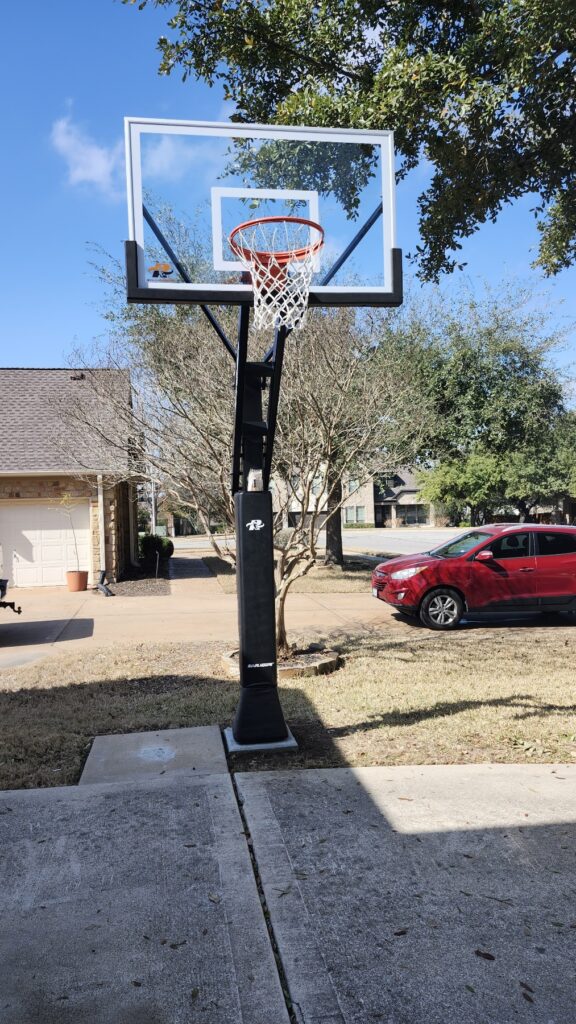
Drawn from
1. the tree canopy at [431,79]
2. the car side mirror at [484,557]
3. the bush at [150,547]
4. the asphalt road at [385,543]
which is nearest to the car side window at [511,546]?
the car side mirror at [484,557]

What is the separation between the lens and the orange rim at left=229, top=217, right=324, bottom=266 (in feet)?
18.2

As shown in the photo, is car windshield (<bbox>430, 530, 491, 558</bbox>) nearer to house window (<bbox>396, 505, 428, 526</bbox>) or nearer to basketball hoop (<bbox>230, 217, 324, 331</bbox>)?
basketball hoop (<bbox>230, 217, 324, 331</bbox>)

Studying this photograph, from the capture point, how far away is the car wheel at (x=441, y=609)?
10781mm

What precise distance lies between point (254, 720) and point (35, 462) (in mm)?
12953

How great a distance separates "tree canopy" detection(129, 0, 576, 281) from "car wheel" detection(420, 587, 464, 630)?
15.7ft

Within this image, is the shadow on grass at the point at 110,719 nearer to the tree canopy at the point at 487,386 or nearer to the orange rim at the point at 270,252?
the orange rim at the point at 270,252

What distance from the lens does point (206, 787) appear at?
4.70 meters

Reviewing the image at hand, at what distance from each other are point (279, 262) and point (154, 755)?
3.90 m

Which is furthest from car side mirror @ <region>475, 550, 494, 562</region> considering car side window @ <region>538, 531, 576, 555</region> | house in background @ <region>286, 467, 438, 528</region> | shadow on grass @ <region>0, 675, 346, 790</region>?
house in background @ <region>286, 467, 438, 528</region>

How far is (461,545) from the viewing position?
1149 cm

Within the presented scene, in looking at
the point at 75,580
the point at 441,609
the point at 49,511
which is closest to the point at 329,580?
the point at 75,580

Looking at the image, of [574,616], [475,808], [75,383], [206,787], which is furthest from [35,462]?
[475,808]

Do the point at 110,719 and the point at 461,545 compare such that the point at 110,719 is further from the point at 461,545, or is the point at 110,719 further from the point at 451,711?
the point at 461,545

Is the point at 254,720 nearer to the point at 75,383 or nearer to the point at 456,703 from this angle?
the point at 456,703
